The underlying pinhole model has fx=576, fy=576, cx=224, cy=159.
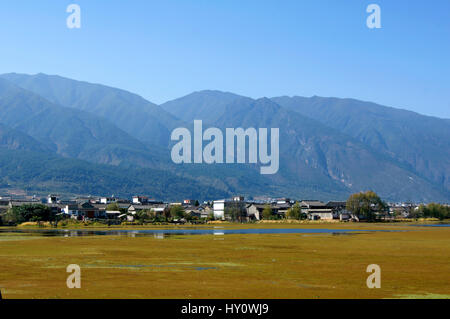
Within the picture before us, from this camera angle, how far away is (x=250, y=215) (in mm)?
199500

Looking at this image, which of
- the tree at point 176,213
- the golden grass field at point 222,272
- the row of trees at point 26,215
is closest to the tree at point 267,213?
the tree at point 176,213

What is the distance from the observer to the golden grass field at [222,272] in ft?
90.3

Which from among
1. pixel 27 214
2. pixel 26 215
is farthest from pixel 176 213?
pixel 26 215

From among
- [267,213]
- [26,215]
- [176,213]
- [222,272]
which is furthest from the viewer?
[267,213]

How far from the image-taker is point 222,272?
115 ft

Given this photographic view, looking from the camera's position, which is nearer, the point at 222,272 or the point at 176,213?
the point at 222,272

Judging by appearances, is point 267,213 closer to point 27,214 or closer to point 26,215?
point 27,214

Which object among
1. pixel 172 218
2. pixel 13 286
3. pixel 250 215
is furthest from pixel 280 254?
pixel 250 215

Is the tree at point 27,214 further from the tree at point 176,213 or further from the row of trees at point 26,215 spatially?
the tree at point 176,213

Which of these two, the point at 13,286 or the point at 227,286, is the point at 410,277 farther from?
the point at 13,286

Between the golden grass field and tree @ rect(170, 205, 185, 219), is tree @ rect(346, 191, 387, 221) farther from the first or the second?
the golden grass field

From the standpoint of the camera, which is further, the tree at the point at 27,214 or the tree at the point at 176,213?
the tree at the point at 176,213
